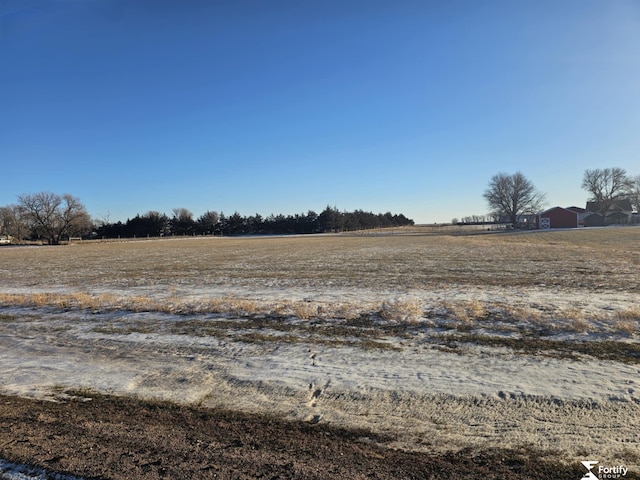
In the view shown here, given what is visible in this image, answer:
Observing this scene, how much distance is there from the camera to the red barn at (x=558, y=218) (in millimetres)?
92375

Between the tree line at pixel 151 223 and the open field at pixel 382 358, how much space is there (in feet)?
289

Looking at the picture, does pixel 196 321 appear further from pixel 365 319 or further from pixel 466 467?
pixel 466 467

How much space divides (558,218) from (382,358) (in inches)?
4162

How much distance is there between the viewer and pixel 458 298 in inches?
432

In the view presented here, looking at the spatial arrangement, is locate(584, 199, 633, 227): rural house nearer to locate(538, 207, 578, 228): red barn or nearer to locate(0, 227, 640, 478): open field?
locate(538, 207, 578, 228): red barn

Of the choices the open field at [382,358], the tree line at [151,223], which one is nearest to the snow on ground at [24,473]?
the open field at [382,358]

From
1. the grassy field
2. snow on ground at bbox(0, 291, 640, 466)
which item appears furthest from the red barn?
snow on ground at bbox(0, 291, 640, 466)

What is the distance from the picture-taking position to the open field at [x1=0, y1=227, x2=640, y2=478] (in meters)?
4.14

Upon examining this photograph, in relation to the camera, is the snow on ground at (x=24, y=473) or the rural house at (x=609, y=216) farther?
the rural house at (x=609, y=216)

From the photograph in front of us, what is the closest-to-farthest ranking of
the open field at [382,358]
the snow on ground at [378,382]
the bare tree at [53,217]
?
the snow on ground at [378,382], the open field at [382,358], the bare tree at [53,217]

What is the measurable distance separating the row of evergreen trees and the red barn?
2572 inches

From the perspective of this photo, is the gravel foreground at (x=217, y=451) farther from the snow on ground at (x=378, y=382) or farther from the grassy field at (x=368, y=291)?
the grassy field at (x=368, y=291)

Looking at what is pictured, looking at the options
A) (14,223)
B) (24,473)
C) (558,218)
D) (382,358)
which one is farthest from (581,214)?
(14,223)

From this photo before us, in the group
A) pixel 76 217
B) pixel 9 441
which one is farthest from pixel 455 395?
pixel 76 217
